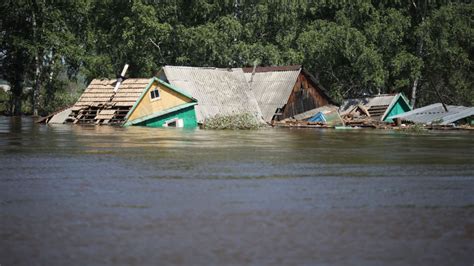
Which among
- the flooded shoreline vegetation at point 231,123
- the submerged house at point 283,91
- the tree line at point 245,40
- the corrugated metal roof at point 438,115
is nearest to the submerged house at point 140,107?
the flooded shoreline vegetation at point 231,123

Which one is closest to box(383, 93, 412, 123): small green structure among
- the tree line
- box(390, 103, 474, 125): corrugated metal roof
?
the tree line

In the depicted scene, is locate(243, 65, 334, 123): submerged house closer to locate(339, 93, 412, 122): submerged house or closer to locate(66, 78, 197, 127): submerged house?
locate(339, 93, 412, 122): submerged house

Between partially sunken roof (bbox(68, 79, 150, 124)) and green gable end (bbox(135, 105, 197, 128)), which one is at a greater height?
partially sunken roof (bbox(68, 79, 150, 124))

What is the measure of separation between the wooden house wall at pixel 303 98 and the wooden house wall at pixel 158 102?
728 cm

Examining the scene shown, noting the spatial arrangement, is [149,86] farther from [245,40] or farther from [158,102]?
Result: [245,40]

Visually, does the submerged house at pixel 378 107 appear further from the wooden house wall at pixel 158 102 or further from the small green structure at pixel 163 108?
the wooden house wall at pixel 158 102

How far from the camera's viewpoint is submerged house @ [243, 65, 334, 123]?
138 ft

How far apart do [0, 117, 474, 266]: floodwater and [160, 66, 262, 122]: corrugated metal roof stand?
22979 mm

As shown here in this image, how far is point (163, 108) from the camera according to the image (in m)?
37.1

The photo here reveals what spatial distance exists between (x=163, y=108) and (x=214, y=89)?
14.4 feet

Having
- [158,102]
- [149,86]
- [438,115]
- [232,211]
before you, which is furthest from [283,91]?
[232,211]

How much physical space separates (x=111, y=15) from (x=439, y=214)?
4702 cm

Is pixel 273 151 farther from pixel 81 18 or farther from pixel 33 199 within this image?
pixel 81 18

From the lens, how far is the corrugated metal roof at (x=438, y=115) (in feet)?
124
